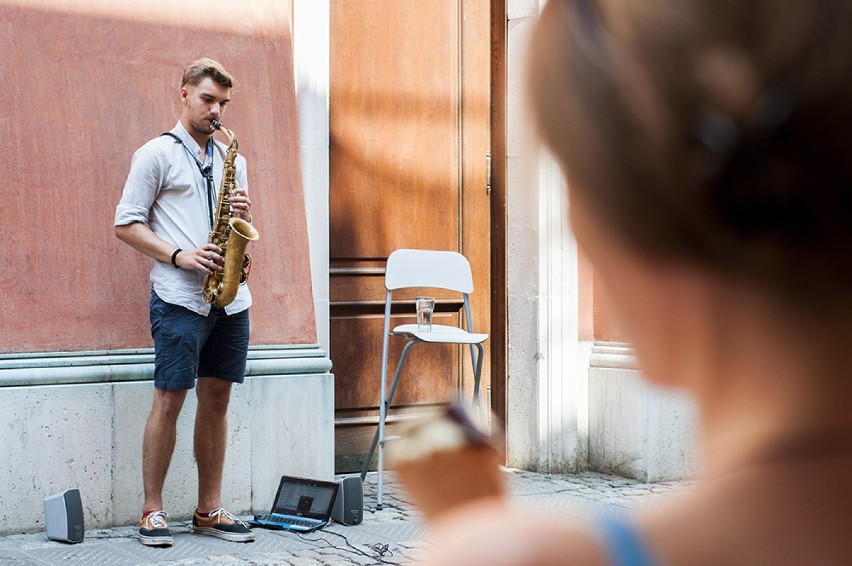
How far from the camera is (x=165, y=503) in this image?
17.5ft

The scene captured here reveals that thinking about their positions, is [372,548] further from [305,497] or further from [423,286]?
[423,286]

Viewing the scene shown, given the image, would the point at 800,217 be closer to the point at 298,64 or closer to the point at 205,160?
the point at 205,160

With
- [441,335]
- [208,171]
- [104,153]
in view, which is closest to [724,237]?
[208,171]

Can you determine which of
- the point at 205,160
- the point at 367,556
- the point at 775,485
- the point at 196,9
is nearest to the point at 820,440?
the point at 775,485

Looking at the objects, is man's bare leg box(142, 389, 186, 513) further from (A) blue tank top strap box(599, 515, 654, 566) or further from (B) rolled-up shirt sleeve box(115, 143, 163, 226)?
(A) blue tank top strap box(599, 515, 654, 566)

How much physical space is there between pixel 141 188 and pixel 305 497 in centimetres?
162

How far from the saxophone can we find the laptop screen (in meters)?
0.97

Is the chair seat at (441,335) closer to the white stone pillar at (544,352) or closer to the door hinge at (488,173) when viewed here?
the white stone pillar at (544,352)

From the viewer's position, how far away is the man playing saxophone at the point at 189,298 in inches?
195

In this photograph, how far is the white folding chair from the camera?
19.9ft

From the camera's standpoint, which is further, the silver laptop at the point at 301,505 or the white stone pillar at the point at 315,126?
the white stone pillar at the point at 315,126

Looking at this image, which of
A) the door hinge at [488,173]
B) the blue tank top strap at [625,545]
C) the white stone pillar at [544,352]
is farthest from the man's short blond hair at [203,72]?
the blue tank top strap at [625,545]

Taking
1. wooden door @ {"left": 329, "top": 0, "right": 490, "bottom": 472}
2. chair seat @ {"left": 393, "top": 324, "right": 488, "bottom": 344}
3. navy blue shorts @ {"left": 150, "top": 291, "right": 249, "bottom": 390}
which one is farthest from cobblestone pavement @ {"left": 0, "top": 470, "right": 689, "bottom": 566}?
wooden door @ {"left": 329, "top": 0, "right": 490, "bottom": 472}

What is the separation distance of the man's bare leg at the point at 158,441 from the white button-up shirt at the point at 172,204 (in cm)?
41
